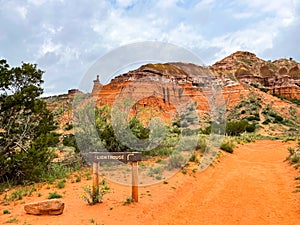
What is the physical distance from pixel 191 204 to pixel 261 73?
89.5 metres

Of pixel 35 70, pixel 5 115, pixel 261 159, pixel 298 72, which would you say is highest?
pixel 298 72

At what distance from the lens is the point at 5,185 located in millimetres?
9828

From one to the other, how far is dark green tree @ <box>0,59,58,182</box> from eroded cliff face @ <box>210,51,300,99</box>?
192ft

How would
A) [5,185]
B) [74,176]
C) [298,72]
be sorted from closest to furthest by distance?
[5,185]
[74,176]
[298,72]

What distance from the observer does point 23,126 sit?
35.6ft

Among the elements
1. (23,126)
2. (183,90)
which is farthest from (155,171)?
(183,90)

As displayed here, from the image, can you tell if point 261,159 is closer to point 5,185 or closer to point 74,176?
point 74,176

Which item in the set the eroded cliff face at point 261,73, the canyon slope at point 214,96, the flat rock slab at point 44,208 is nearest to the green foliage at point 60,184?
the flat rock slab at point 44,208

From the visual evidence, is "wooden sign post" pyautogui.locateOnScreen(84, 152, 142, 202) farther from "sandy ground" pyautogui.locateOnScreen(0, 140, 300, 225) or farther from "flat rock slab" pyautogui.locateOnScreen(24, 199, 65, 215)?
"flat rock slab" pyautogui.locateOnScreen(24, 199, 65, 215)

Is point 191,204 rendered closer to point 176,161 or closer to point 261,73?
point 176,161

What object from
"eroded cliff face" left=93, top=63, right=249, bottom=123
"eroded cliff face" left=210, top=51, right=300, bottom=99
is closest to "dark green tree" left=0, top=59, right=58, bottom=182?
"eroded cliff face" left=93, top=63, right=249, bottom=123

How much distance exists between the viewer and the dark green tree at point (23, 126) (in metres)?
9.83

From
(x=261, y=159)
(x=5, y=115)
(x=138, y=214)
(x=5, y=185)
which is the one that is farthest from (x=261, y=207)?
(x=261, y=159)

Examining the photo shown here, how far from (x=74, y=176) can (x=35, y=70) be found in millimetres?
3935
